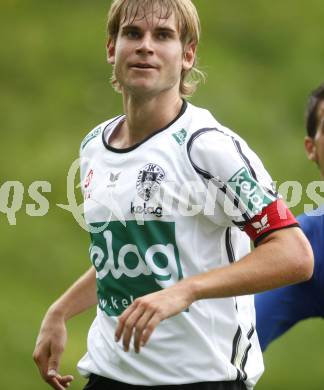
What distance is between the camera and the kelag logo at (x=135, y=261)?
4.22 m

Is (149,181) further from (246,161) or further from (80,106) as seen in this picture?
(80,106)

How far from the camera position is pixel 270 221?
404 cm

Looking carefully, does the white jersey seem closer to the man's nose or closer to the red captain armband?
the red captain armband

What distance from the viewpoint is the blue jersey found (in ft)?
18.6

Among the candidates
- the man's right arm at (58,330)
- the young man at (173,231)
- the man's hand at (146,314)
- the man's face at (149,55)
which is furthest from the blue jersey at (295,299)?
the man's hand at (146,314)

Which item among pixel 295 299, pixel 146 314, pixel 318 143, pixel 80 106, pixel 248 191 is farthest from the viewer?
pixel 80 106

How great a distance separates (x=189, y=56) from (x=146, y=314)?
125cm

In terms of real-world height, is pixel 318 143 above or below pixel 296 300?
above

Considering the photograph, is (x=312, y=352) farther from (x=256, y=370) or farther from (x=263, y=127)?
(x=256, y=370)

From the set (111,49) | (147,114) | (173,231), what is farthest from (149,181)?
(111,49)

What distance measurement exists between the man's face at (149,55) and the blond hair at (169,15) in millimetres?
22

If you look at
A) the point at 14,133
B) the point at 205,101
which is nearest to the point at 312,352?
the point at 205,101

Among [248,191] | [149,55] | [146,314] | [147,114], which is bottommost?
[146,314]

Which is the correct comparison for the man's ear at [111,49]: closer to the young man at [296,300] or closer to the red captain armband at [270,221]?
the red captain armband at [270,221]
